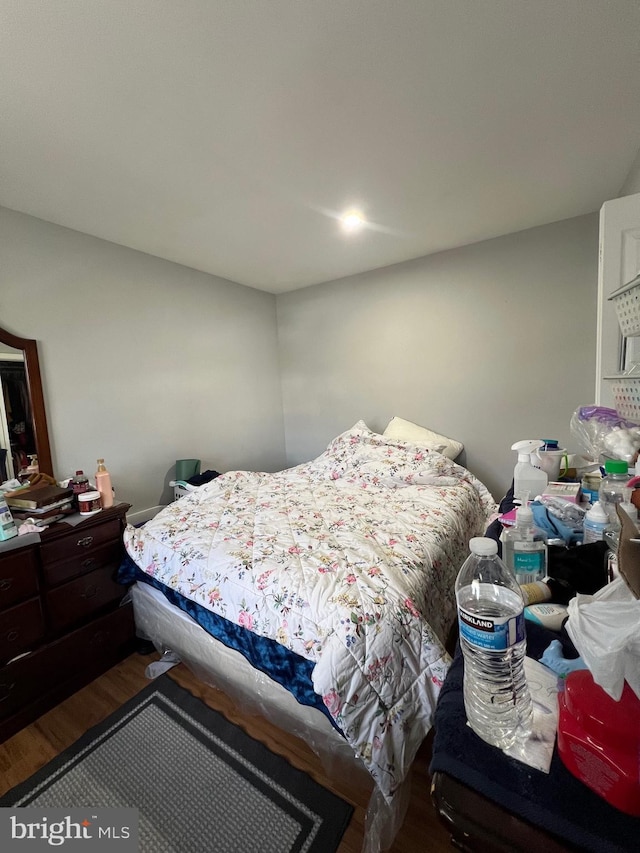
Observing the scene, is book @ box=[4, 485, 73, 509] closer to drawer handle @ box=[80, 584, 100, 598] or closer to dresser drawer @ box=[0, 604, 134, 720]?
drawer handle @ box=[80, 584, 100, 598]

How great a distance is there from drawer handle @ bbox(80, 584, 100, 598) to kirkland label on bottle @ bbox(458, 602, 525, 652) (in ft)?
6.08

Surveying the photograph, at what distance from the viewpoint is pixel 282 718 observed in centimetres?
137

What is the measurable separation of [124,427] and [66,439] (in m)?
0.36

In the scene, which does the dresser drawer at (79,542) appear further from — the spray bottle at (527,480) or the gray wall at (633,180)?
the gray wall at (633,180)

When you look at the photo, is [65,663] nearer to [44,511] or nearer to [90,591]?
[90,591]

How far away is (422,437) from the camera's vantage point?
293 centimetres

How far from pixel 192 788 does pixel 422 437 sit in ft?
8.02

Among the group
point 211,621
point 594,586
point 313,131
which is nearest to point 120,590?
point 211,621

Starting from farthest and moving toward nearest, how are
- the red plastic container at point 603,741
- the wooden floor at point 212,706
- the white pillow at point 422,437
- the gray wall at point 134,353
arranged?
the white pillow at point 422,437
the gray wall at point 134,353
the wooden floor at point 212,706
the red plastic container at point 603,741

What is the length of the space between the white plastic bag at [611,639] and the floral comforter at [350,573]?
0.74 metres

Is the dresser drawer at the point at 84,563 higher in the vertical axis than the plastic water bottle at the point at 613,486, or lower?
lower

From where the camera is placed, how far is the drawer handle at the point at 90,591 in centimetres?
172

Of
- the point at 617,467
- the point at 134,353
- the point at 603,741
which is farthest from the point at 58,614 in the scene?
the point at 617,467

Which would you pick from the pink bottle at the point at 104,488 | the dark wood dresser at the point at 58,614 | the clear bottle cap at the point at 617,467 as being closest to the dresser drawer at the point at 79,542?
the dark wood dresser at the point at 58,614
